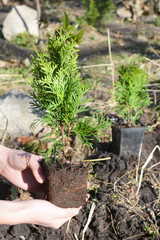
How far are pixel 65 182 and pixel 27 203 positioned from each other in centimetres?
30

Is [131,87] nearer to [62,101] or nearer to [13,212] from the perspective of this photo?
[62,101]

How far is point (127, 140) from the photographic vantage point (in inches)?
116

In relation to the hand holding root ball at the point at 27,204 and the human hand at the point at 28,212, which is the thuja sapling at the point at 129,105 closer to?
the hand holding root ball at the point at 27,204

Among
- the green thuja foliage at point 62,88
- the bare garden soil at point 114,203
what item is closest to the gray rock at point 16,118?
the bare garden soil at point 114,203

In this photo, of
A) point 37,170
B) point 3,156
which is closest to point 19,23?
point 3,156

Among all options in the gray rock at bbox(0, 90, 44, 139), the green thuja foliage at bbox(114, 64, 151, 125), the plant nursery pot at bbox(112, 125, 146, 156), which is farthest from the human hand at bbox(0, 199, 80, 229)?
the gray rock at bbox(0, 90, 44, 139)

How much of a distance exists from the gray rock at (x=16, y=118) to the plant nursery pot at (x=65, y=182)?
1.64 meters

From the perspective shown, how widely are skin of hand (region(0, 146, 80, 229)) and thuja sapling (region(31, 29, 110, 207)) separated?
0.10 meters

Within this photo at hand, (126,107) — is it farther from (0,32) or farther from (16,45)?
(0,32)

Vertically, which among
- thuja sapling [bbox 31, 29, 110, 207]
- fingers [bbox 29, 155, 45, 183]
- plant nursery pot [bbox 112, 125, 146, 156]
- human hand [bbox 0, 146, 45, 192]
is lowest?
plant nursery pot [bbox 112, 125, 146, 156]

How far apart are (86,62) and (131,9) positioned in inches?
253

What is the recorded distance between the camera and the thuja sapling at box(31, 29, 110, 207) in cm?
152

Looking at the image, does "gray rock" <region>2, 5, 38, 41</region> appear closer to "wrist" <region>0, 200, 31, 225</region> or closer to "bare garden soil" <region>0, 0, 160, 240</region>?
"bare garden soil" <region>0, 0, 160, 240</region>

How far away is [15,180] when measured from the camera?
2111 mm
